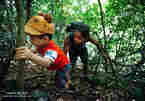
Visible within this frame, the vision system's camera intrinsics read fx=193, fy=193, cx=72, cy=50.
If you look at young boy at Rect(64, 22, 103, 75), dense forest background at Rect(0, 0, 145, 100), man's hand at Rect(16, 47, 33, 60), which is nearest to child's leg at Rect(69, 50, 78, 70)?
young boy at Rect(64, 22, 103, 75)

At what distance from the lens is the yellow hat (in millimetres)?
1438

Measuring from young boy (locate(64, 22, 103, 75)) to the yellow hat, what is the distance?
421 millimetres

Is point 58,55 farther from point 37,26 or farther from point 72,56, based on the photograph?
point 72,56

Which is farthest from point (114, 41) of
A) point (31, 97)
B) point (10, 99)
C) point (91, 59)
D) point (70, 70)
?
point (10, 99)

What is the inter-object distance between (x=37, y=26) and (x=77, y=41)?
57cm

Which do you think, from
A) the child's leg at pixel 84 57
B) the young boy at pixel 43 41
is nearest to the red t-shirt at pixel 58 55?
the young boy at pixel 43 41

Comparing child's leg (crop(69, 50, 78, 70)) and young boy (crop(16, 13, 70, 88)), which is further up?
young boy (crop(16, 13, 70, 88))

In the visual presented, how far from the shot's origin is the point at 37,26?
145 cm

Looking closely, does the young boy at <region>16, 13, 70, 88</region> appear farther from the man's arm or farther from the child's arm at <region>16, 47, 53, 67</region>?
the man's arm

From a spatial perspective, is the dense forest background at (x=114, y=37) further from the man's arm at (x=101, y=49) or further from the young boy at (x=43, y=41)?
the young boy at (x=43, y=41)

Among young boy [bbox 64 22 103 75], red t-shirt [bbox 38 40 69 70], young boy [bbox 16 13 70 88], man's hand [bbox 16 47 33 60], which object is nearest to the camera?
man's hand [bbox 16 47 33 60]

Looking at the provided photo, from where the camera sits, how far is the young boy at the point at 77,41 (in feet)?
6.00

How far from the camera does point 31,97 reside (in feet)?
5.07

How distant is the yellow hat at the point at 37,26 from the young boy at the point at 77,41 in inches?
16.6
